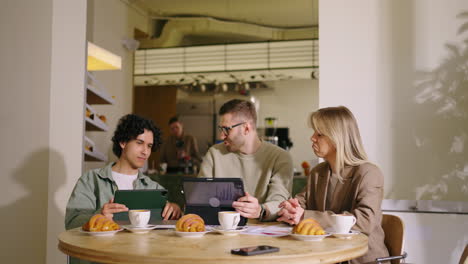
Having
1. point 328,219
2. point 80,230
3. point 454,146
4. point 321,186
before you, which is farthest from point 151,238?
point 454,146

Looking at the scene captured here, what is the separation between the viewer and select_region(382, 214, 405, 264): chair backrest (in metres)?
1.95

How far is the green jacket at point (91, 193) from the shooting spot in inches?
87.4

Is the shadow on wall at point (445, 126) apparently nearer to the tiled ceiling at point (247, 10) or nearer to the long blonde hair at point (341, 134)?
the long blonde hair at point (341, 134)

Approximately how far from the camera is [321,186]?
2.19m

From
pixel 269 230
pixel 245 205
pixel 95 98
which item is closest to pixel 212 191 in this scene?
pixel 245 205

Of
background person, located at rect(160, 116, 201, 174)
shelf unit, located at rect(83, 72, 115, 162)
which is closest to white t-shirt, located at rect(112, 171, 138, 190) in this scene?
shelf unit, located at rect(83, 72, 115, 162)

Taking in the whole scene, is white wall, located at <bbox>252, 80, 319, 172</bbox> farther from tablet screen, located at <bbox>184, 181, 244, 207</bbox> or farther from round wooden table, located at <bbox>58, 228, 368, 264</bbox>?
round wooden table, located at <bbox>58, 228, 368, 264</bbox>

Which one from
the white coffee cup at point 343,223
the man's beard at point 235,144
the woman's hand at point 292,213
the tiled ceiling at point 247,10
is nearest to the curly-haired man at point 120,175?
the man's beard at point 235,144

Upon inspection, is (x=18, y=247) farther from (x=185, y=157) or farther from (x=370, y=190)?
(x=185, y=157)

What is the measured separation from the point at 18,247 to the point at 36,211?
10.4 inches

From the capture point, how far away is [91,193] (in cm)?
234

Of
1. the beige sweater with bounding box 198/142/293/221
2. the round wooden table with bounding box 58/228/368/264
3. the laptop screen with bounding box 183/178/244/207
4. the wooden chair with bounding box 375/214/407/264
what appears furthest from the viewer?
the beige sweater with bounding box 198/142/293/221

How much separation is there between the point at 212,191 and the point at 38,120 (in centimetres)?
186

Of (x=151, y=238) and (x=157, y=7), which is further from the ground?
(x=157, y=7)
